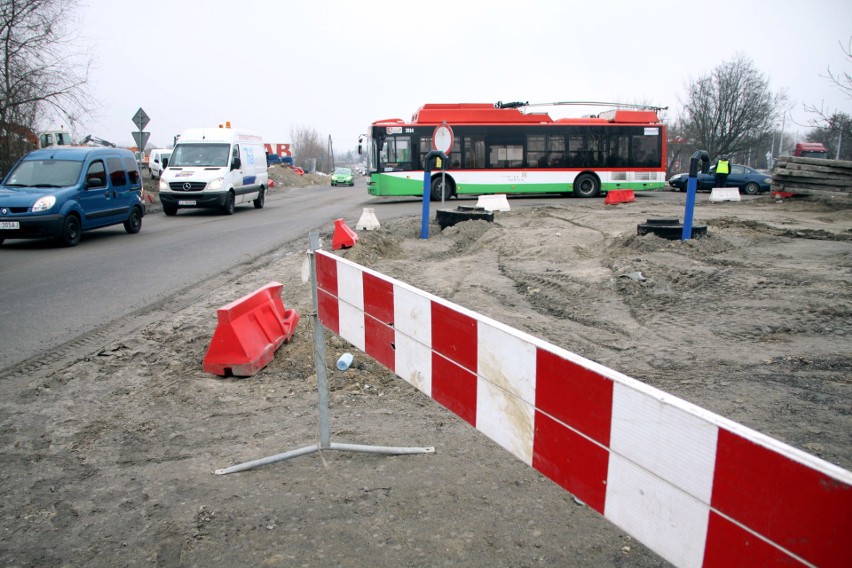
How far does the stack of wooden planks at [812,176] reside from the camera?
22.6m

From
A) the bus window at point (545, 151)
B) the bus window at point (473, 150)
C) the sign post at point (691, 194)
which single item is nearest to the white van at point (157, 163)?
the bus window at point (473, 150)

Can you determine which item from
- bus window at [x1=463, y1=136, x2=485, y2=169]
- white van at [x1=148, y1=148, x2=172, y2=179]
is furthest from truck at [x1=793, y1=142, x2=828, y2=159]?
white van at [x1=148, y1=148, x2=172, y2=179]

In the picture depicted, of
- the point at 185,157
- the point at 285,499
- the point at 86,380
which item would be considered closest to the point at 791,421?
the point at 285,499

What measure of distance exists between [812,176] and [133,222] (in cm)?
2307

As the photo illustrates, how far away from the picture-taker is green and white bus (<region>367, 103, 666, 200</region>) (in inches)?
1012

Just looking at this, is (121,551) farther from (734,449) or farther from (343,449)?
(734,449)

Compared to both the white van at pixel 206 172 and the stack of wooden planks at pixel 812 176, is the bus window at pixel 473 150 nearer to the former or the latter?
the white van at pixel 206 172

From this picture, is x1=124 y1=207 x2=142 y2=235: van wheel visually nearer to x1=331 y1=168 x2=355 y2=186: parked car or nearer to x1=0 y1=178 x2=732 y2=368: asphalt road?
x1=0 y1=178 x2=732 y2=368: asphalt road

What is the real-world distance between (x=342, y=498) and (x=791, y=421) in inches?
114

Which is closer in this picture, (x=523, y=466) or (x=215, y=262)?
(x=523, y=466)

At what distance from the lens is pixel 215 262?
11500 mm

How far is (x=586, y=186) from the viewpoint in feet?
91.1

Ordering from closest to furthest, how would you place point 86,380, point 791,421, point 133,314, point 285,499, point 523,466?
point 285,499 < point 523,466 < point 791,421 < point 86,380 < point 133,314

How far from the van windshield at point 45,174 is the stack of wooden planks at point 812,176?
78.2ft
